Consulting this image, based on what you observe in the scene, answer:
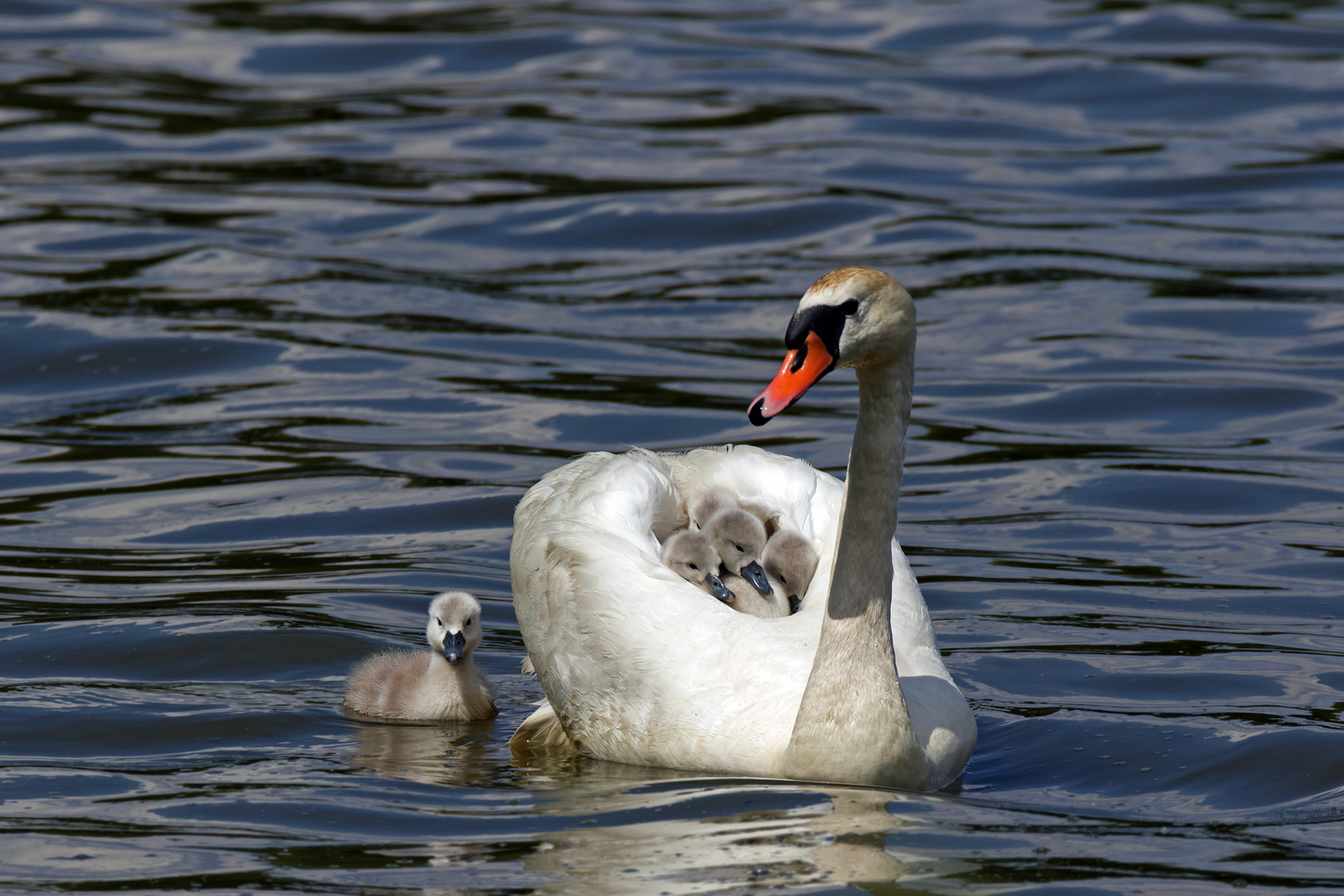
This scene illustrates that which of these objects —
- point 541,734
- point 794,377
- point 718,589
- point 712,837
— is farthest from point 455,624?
point 794,377

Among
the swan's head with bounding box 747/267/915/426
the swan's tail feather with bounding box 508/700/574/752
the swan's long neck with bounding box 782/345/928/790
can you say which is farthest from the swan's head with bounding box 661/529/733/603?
the swan's head with bounding box 747/267/915/426

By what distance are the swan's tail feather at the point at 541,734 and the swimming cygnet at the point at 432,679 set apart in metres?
0.31

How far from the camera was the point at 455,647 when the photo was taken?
7215mm

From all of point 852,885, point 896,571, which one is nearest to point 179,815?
point 852,885

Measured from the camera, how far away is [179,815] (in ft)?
18.9

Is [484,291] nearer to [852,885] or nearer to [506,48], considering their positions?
[506,48]

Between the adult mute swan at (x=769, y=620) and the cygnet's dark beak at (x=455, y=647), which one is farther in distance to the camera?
the cygnet's dark beak at (x=455, y=647)

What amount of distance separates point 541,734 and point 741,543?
3.31 feet

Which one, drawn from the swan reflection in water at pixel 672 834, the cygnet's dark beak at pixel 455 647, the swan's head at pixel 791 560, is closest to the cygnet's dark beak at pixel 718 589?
the swan's head at pixel 791 560

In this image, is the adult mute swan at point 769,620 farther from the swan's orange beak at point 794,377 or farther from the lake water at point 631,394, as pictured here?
the lake water at point 631,394

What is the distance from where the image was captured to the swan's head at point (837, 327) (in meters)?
5.25

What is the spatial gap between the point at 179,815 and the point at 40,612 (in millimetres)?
2785

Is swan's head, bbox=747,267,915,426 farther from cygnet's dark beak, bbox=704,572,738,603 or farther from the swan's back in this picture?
cygnet's dark beak, bbox=704,572,738,603

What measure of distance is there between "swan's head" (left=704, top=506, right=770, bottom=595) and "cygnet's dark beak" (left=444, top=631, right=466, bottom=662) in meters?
1.05
